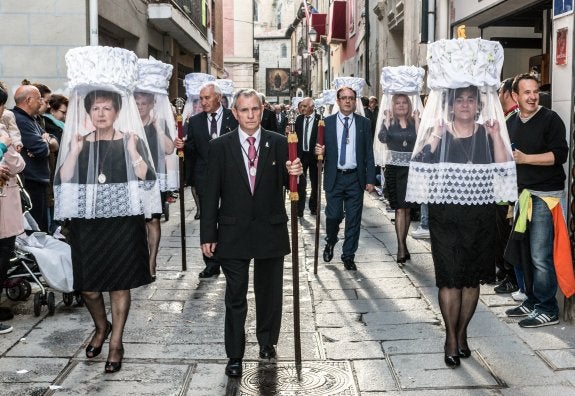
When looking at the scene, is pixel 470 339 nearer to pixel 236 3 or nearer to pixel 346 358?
pixel 346 358

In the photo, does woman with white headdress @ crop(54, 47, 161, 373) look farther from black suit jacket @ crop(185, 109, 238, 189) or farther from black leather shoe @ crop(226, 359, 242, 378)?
black suit jacket @ crop(185, 109, 238, 189)

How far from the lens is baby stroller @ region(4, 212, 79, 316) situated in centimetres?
651

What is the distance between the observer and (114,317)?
5301mm

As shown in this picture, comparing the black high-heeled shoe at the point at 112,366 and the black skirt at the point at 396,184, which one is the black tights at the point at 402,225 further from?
the black high-heeled shoe at the point at 112,366

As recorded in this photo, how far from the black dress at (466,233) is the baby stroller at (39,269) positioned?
3.08 meters

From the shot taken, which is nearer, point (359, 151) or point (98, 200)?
point (98, 200)

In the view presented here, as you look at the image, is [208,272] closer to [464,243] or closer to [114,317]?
[114,317]

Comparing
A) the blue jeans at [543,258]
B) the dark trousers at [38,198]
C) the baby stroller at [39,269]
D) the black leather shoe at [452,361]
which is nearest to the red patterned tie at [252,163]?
the black leather shoe at [452,361]

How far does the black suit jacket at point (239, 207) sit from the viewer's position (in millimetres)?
5168

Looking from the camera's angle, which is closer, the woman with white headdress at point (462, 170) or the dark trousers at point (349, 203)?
the woman with white headdress at point (462, 170)

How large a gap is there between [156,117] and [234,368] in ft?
11.2

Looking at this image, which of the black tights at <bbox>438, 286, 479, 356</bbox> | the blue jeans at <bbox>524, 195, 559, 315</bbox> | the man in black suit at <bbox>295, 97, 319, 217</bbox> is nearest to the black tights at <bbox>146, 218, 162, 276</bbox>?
the black tights at <bbox>438, 286, 479, 356</bbox>

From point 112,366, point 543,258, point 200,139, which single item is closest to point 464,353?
point 543,258

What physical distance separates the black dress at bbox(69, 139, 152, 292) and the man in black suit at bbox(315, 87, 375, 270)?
12.3 feet
